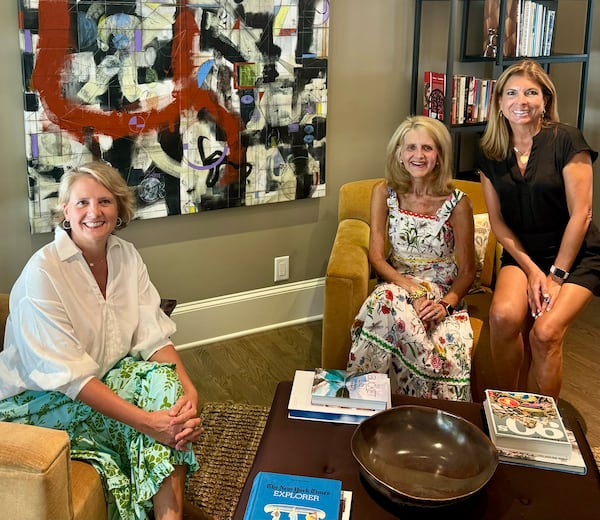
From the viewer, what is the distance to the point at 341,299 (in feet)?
8.96

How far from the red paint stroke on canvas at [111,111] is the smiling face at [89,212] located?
83 centimetres

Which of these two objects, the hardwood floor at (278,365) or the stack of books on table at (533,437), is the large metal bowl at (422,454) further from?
the hardwood floor at (278,365)

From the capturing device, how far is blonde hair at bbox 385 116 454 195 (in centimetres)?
272

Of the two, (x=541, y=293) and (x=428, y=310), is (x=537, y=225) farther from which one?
(x=428, y=310)

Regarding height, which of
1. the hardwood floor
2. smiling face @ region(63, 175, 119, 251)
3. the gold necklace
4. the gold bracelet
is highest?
the gold necklace

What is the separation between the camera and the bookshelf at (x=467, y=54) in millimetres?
3467

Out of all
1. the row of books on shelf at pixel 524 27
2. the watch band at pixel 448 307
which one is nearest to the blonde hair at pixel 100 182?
the watch band at pixel 448 307

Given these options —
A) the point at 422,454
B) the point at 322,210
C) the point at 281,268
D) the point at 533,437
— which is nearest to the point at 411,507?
the point at 422,454

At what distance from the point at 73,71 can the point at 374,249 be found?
50.7 inches

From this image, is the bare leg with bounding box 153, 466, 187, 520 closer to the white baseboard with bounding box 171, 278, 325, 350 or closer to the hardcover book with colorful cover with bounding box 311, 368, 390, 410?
the hardcover book with colorful cover with bounding box 311, 368, 390, 410

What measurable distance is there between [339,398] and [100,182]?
88 cm

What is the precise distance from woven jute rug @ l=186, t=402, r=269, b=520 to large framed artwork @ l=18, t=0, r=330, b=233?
2.92 ft

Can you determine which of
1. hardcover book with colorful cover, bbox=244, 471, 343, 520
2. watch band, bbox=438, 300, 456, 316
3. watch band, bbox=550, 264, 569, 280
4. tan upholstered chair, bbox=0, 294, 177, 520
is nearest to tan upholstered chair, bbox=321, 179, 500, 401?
watch band, bbox=438, 300, 456, 316

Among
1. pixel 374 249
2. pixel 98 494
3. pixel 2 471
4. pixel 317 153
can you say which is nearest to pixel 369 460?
pixel 98 494
